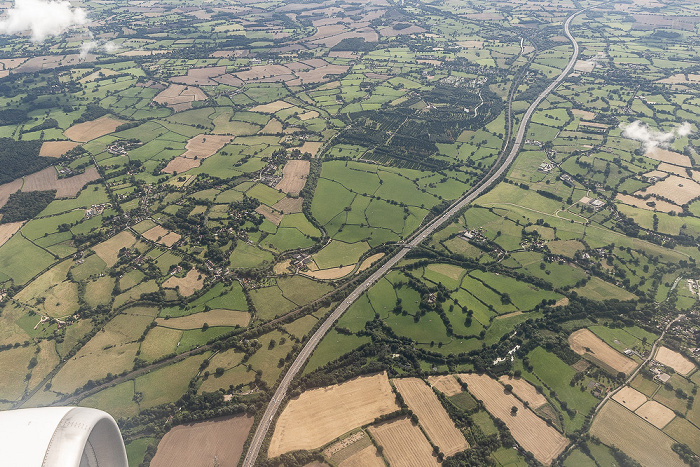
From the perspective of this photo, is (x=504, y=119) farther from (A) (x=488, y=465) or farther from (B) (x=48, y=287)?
(B) (x=48, y=287)

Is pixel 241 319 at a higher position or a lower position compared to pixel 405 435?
higher

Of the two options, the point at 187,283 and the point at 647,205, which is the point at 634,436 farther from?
the point at 187,283

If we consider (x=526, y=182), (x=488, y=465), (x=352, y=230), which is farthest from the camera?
(x=526, y=182)

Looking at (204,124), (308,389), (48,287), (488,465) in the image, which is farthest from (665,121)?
(48,287)

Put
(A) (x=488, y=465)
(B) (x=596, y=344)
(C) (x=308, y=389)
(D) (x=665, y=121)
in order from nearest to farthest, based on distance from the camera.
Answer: (A) (x=488, y=465), (C) (x=308, y=389), (B) (x=596, y=344), (D) (x=665, y=121)

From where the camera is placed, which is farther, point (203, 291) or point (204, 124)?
point (204, 124)

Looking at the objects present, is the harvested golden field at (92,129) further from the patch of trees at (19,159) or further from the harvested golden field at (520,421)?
the harvested golden field at (520,421)

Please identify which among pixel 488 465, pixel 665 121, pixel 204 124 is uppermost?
pixel 204 124

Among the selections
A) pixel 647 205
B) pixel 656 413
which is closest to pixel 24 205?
pixel 656 413
